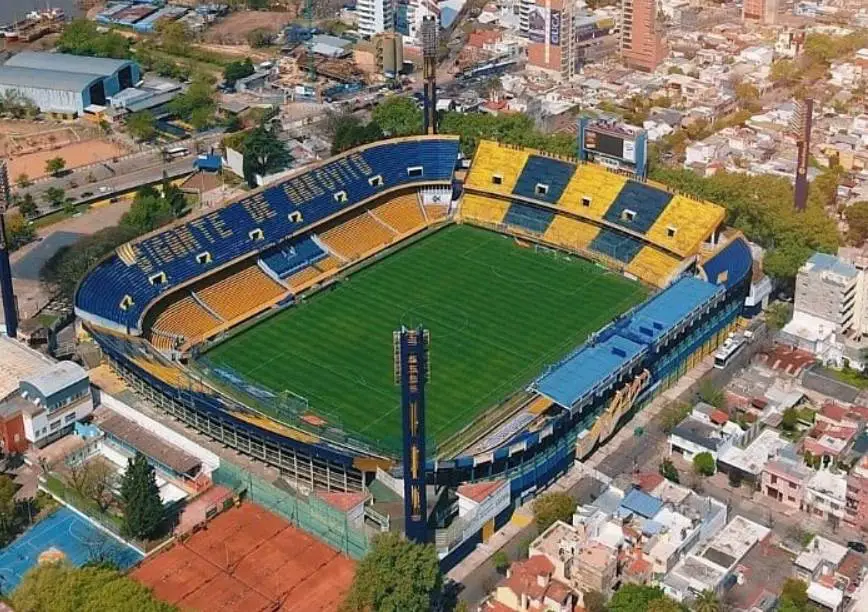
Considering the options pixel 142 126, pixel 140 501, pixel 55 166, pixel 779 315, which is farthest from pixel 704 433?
pixel 142 126

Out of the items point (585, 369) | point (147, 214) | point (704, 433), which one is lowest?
point (704, 433)

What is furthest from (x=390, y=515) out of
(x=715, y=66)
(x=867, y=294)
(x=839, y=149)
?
(x=715, y=66)

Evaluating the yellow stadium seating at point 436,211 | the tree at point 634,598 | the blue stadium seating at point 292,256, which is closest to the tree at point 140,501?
the tree at point 634,598

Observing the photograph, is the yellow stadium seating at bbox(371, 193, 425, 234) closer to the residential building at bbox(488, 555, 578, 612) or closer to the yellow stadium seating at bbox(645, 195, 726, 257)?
the yellow stadium seating at bbox(645, 195, 726, 257)

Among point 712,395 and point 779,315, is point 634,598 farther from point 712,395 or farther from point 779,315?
point 779,315

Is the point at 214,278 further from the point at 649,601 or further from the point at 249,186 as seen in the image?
the point at 649,601

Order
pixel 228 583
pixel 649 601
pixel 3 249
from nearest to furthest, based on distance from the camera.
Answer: pixel 649 601, pixel 228 583, pixel 3 249
